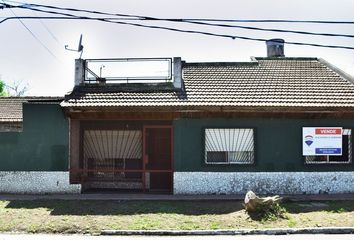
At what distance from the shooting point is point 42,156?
52.1ft

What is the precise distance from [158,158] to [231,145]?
2.98 m

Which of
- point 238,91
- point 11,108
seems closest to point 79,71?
point 238,91

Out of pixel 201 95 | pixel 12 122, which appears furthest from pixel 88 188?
pixel 12 122

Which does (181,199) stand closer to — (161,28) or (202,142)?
(202,142)

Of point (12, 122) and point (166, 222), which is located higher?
point (12, 122)

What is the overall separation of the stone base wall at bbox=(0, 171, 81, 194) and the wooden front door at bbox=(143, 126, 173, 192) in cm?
283

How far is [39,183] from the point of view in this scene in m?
15.8

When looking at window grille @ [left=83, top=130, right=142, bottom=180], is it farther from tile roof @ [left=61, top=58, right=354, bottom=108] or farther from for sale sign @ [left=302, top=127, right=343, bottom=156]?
for sale sign @ [left=302, top=127, right=343, bottom=156]

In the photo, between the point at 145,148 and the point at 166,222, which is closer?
the point at 166,222

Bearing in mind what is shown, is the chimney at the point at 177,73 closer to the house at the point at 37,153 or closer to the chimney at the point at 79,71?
the chimney at the point at 79,71

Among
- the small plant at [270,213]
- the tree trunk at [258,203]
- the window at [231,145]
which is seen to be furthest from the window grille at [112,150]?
the small plant at [270,213]

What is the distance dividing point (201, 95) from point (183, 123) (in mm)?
1328

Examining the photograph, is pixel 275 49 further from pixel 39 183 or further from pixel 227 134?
pixel 39 183

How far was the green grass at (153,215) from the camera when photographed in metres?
10.9
